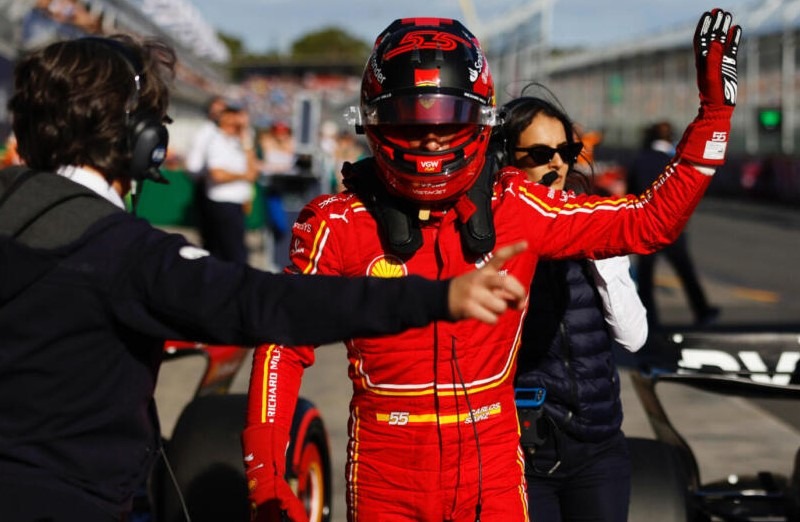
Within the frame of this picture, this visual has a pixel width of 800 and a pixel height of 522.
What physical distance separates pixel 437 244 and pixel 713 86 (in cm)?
72

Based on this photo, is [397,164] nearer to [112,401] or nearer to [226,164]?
[112,401]

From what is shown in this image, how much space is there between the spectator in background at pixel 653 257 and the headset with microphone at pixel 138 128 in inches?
323

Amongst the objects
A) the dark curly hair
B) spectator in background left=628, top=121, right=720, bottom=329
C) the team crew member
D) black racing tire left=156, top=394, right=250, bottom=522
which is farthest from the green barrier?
the team crew member

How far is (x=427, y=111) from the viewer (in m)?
2.73

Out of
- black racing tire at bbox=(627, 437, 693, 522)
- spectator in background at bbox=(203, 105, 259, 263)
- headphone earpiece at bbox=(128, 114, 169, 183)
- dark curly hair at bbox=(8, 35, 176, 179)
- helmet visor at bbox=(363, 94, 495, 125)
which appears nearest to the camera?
dark curly hair at bbox=(8, 35, 176, 179)

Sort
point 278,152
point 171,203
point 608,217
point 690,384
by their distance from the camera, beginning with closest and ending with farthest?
point 608,217 < point 690,384 < point 171,203 < point 278,152

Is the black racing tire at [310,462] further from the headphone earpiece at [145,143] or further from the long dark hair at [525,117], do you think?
the headphone earpiece at [145,143]

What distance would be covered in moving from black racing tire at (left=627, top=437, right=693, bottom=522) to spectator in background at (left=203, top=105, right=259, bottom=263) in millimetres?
6533

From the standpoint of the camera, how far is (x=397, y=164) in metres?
2.75

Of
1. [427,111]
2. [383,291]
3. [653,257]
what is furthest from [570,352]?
[653,257]

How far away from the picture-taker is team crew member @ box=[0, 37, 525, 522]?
6.86ft

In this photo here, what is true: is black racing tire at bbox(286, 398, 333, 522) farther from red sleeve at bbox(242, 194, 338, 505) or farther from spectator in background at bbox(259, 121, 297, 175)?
spectator in background at bbox(259, 121, 297, 175)

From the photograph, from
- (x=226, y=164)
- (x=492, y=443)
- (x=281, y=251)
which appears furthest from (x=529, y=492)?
(x=281, y=251)

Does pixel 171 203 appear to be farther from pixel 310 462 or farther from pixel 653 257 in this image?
pixel 310 462
